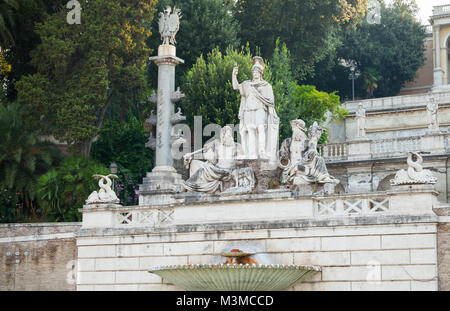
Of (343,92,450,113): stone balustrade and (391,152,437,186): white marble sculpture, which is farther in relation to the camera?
Answer: (343,92,450,113): stone balustrade

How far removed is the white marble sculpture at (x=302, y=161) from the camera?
21562 millimetres

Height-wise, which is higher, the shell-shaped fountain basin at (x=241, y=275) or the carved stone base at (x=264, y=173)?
the carved stone base at (x=264, y=173)

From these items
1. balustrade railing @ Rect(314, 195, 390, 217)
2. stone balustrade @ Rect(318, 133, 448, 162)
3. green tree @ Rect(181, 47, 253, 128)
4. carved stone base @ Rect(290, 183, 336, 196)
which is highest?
green tree @ Rect(181, 47, 253, 128)

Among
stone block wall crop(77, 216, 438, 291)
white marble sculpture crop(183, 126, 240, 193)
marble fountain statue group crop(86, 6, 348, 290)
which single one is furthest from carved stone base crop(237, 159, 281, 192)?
stone block wall crop(77, 216, 438, 291)

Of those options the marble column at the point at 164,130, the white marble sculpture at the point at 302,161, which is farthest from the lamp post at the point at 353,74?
the white marble sculpture at the point at 302,161

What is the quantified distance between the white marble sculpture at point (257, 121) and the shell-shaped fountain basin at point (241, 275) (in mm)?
3832

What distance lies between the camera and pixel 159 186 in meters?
29.6

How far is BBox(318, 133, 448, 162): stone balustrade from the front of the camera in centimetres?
3141

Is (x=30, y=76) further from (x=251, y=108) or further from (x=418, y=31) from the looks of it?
(x=418, y=31)

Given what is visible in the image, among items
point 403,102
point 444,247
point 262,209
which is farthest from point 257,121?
point 403,102

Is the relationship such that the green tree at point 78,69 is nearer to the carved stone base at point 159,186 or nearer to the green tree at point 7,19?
the green tree at point 7,19

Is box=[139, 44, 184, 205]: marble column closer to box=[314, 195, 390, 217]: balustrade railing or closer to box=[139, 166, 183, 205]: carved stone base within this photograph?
box=[139, 166, 183, 205]: carved stone base

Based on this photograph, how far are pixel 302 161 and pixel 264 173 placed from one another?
1097 millimetres

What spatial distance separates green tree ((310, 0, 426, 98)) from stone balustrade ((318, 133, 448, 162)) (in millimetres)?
17869
